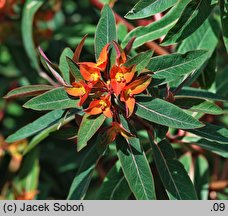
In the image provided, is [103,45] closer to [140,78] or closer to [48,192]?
[140,78]

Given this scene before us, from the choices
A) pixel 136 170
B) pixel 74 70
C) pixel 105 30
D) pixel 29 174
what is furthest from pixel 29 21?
pixel 136 170

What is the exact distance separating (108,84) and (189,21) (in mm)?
303

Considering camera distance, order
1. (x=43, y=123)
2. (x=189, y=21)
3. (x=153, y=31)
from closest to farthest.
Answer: (x=189, y=21) → (x=43, y=123) → (x=153, y=31)

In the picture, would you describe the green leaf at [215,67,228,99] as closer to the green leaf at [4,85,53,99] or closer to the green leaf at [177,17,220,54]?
the green leaf at [177,17,220,54]

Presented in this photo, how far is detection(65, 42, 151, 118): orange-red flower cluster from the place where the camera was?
1433mm

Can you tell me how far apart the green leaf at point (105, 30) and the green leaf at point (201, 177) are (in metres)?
0.78

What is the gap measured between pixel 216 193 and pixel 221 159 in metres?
0.28

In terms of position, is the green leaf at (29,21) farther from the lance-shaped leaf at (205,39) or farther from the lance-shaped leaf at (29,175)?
the lance-shaped leaf at (205,39)

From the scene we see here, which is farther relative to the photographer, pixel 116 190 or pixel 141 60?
pixel 116 190

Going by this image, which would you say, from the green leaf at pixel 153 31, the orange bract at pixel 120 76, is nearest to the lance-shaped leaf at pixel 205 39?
the green leaf at pixel 153 31

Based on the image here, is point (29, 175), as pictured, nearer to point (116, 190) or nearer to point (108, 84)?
point (116, 190)

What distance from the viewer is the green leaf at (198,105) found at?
156 centimetres

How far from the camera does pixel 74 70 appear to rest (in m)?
1.47

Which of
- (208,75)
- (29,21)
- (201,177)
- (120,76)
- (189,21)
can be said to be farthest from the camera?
(29,21)
